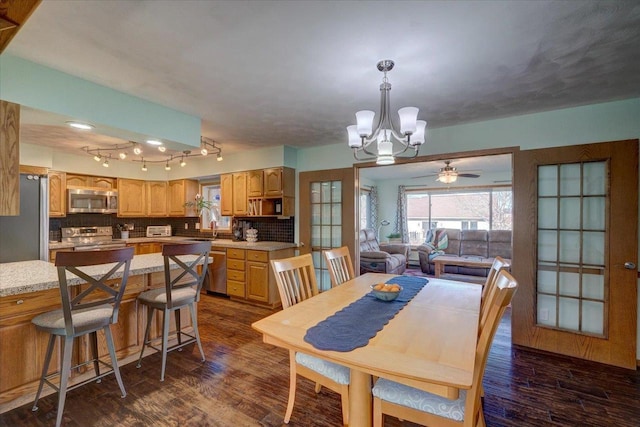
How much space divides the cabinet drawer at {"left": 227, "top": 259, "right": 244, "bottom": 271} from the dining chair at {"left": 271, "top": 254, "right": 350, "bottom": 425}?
2.28 m

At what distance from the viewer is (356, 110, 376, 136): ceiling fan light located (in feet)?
6.22

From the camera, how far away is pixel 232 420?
1.85 metres

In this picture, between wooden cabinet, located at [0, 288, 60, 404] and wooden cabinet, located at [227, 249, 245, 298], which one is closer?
wooden cabinet, located at [0, 288, 60, 404]

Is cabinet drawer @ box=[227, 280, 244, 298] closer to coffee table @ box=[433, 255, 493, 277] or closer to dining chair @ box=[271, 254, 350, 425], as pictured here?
dining chair @ box=[271, 254, 350, 425]

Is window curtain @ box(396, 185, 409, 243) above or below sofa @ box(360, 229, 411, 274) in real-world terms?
above

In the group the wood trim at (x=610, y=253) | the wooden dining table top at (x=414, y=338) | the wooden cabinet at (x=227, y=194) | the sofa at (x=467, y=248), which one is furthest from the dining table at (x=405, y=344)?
the sofa at (x=467, y=248)

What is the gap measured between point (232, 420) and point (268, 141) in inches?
129

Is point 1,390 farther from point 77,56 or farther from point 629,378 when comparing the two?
point 629,378

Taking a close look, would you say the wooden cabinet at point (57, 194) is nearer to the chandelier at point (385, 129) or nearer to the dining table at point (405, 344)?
the dining table at point (405, 344)

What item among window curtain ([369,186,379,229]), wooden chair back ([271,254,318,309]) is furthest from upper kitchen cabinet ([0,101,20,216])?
window curtain ([369,186,379,229])

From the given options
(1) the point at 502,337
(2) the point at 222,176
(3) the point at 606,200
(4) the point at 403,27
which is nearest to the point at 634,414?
(1) the point at 502,337

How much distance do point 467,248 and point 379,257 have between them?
2175 millimetres

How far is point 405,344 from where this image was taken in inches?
52.4

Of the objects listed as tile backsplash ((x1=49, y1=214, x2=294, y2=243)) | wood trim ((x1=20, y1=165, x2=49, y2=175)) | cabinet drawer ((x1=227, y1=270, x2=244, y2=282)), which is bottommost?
cabinet drawer ((x1=227, y1=270, x2=244, y2=282))
